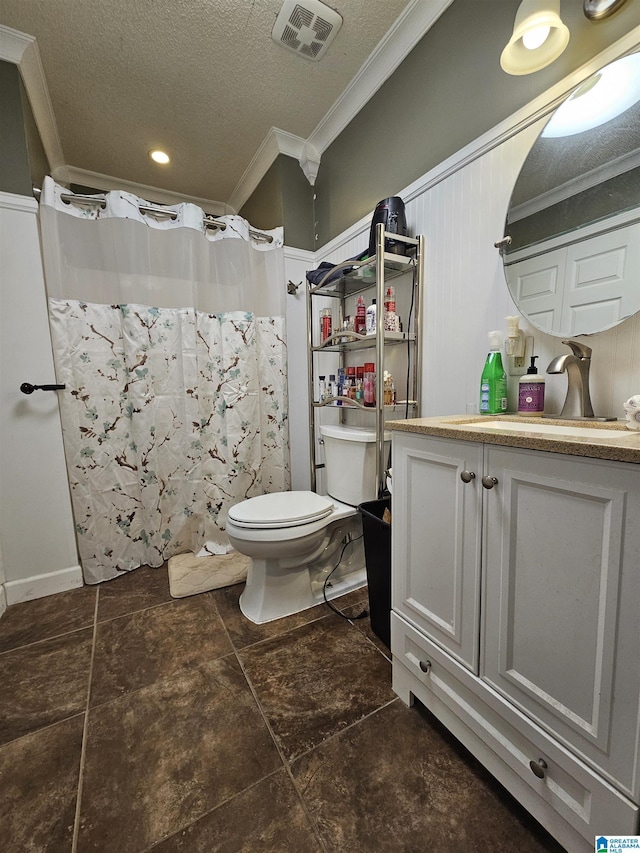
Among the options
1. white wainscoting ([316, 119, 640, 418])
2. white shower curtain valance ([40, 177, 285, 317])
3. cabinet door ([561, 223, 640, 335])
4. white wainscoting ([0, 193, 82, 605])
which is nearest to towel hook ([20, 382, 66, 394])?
white wainscoting ([0, 193, 82, 605])

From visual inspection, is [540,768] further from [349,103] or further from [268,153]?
[268,153]

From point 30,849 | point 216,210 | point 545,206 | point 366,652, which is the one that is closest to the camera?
point 30,849

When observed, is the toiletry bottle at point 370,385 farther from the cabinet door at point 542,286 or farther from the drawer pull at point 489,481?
the drawer pull at point 489,481

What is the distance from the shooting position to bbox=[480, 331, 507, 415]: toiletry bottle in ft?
3.77

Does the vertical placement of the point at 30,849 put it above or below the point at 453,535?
below

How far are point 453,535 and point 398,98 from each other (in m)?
1.87

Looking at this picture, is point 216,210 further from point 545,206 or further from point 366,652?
point 366,652

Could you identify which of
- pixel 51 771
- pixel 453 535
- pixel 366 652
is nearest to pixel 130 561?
pixel 51 771

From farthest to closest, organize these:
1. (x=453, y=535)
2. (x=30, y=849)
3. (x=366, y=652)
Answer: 1. (x=366, y=652)
2. (x=453, y=535)
3. (x=30, y=849)

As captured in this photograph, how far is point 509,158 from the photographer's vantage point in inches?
44.5

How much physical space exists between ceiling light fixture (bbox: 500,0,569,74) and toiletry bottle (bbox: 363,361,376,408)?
1.05 meters

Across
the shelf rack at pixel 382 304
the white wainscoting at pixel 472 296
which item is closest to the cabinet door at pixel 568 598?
the white wainscoting at pixel 472 296

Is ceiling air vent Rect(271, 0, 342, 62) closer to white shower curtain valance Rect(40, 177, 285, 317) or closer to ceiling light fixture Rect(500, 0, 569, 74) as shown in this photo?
white shower curtain valance Rect(40, 177, 285, 317)

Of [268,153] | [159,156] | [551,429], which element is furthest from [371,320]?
[159,156]
